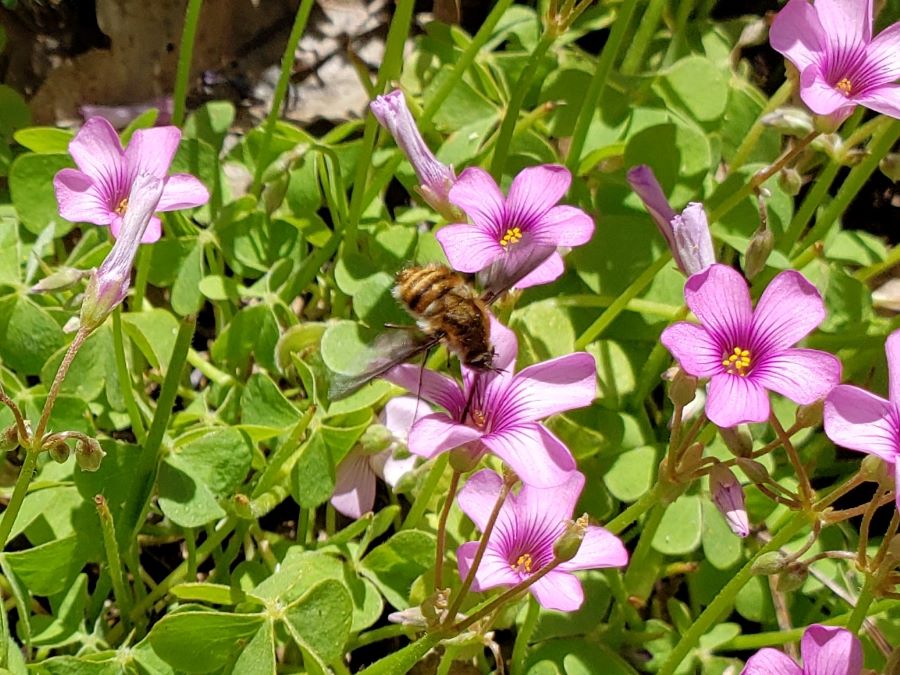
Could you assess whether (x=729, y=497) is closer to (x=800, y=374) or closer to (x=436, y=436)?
(x=800, y=374)

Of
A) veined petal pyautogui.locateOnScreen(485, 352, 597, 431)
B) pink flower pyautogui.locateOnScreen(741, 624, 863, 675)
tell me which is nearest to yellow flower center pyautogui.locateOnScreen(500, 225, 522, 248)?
veined petal pyautogui.locateOnScreen(485, 352, 597, 431)

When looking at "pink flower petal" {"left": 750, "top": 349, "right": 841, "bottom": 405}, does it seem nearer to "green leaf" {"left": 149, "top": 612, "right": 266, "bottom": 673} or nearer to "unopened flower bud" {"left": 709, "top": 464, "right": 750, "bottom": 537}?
"unopened flower bud" {"left": 709, "top": 464, "right": 750, "bottom": 537}

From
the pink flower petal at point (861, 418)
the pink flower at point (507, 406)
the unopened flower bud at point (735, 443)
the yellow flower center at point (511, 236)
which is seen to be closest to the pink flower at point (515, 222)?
the yellow flower center at point (511, 236)

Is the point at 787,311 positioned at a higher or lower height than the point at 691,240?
lower

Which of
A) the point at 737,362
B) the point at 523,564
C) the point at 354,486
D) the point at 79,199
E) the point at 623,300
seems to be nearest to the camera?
the point at 737,362

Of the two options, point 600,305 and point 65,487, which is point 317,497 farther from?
point 600,305

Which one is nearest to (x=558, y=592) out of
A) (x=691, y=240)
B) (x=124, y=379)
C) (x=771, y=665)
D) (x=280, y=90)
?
(x=771, y=665)

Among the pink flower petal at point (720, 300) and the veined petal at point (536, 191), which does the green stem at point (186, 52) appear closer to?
the veined petal at point (536, 191)
